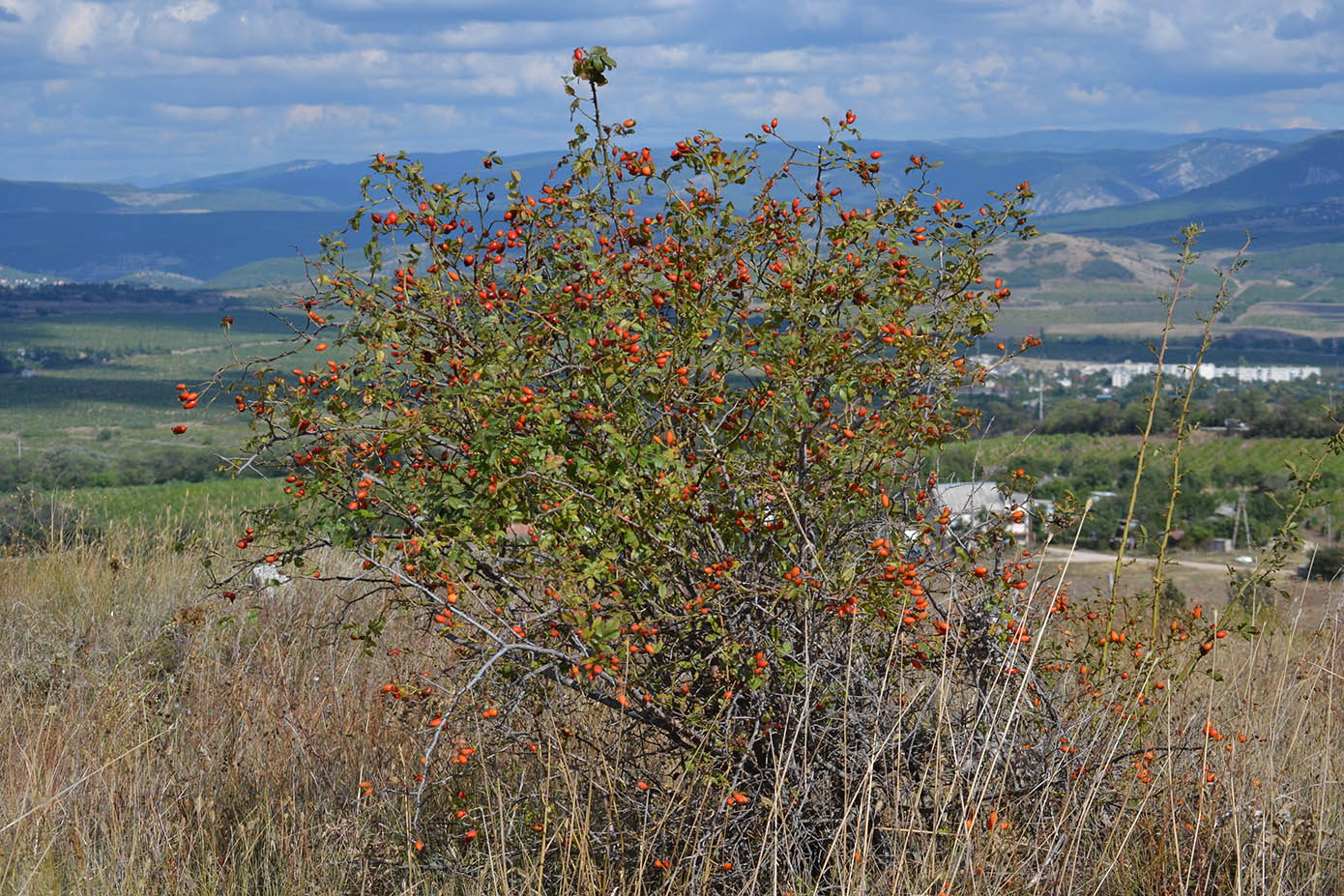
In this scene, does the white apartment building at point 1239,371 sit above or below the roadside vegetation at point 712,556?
below

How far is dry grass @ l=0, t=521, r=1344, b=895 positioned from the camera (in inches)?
111

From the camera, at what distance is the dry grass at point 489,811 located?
282cm

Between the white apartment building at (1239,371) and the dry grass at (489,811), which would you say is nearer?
the dry grass at (489,811)

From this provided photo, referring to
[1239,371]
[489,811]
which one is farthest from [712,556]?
[1239,371]

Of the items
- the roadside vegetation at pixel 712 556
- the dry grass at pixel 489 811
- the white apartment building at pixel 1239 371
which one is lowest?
the white apartment building at pixel 1239 371

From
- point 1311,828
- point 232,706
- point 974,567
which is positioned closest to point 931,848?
point 974,567

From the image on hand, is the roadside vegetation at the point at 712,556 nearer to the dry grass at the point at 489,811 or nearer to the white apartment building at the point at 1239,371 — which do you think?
the dry grass at the point at 489,811

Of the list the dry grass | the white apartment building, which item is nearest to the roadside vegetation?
the dry grass

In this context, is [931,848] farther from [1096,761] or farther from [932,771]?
[1096,761]

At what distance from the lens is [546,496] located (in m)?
→ 2.76

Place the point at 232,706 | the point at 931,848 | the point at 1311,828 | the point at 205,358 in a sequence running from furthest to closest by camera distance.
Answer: the point at 205,358, the point at 232,706, the point at 1311,828, the point at 931,848

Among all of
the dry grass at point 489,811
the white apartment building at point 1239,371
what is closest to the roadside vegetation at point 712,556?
the dry grass at point 489,811

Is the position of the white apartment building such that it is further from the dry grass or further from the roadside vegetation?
the roadside vegetation

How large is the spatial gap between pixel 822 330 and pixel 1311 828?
1993 mm
